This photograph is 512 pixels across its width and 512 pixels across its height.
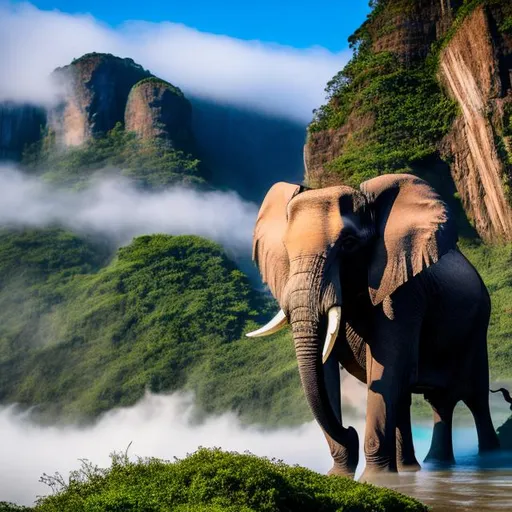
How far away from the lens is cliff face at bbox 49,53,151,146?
89562 mm

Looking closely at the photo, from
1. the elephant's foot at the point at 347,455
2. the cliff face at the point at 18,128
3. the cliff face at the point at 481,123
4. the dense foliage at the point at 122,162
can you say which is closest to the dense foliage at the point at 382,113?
the cliff face at the point at 481,123

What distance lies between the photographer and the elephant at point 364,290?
10891 mm

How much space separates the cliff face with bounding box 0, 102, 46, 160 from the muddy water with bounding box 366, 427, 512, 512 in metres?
84.6

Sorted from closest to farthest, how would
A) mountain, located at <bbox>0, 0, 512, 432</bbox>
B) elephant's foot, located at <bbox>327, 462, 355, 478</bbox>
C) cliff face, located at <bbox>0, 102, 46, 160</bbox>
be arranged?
1. elephant's foot, located at <bbox>327, 462, 355, 478</bbox>
2. mountain, located at <bbox>0, 0, 512, 432</bbox>
3. cliff face, located at <bbox>0, 102, 46, 160</bbox>

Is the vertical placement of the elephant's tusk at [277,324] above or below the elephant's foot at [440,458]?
above

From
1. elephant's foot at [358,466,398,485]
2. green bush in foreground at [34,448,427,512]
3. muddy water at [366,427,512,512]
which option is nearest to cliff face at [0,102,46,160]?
muddy water at [366,427,512,512]

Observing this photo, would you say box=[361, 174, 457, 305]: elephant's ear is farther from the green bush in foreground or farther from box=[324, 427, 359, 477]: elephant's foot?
the green bush in foreground

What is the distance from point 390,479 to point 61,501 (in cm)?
414

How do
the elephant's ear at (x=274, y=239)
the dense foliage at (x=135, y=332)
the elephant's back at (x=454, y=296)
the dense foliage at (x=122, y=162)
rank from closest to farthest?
the elephant's ear at (x=274, y=239)
the elephant's back at (x=454, y=296)
the dense foliage at (x=135, y=332)
the dense foliage at (x=122, y=162)

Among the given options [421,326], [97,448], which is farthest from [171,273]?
[421,326]

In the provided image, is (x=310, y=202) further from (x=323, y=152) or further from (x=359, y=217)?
(x=323, y=152)

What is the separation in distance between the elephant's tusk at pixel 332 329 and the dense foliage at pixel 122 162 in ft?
237

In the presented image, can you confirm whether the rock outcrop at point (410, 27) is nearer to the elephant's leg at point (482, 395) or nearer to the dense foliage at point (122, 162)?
the elephant's leg at point (482, 395)

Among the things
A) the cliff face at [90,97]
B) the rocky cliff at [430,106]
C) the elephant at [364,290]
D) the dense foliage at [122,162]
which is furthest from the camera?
the cliff face at [90,97]
